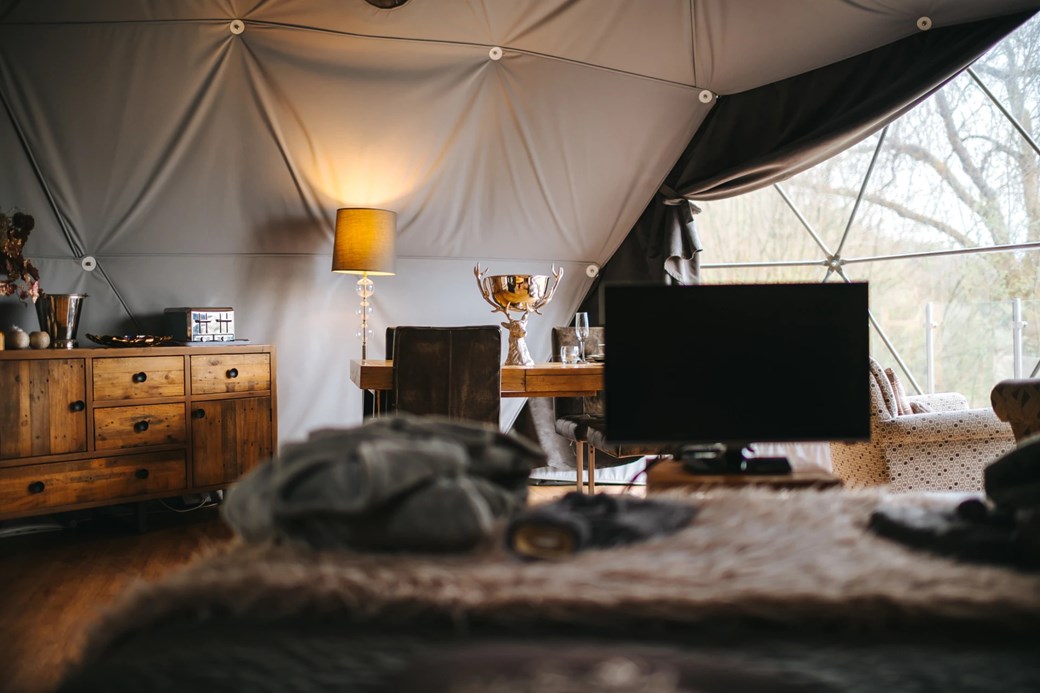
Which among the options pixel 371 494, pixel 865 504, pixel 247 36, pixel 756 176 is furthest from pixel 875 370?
pixel 247 36

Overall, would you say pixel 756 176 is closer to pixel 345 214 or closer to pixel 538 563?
pixel 345 214

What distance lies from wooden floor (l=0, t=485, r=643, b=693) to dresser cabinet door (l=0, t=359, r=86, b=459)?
45 centimetres

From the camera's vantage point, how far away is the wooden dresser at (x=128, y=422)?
3.24m

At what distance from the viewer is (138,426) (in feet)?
11.6

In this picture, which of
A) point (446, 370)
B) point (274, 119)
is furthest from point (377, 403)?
point (274, 119)

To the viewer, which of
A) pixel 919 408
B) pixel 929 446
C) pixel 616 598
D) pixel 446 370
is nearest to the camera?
pixel 616 598

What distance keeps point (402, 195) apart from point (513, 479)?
3621mm

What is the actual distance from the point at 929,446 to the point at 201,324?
349cm

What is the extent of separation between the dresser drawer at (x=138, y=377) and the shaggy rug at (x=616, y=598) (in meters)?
2.81

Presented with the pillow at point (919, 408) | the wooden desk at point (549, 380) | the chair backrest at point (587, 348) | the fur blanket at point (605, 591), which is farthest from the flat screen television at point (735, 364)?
the pillow at point (919, 408)

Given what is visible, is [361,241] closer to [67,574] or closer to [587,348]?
[587,348]

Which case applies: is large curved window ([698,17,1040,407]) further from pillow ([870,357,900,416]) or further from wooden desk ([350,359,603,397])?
wooden desk ([350,359,603,397])

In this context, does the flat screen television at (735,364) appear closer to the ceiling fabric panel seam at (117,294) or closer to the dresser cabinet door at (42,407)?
the dresser cabinet door at (42,407)

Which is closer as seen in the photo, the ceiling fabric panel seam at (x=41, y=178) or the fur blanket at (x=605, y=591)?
the fur blanket at (x=605, y=591)
